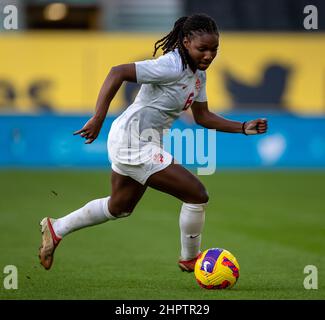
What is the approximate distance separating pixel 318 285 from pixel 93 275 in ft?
6.88

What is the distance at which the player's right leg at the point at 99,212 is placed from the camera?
330 inches

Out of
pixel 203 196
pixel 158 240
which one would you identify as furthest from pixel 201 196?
pixel 158 240

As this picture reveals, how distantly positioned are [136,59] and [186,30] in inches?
677

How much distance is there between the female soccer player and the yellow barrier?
52.4ft

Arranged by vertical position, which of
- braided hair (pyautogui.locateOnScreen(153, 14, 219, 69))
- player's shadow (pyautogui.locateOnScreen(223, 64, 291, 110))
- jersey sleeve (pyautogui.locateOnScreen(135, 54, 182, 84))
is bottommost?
player's shadow (pyautogui.locateOnScreen(223, 64, 291, 110))

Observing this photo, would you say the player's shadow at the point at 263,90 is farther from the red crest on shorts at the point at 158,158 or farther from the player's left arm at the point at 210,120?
the red crest on shorts at the point at 158,158

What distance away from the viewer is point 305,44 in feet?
83.8

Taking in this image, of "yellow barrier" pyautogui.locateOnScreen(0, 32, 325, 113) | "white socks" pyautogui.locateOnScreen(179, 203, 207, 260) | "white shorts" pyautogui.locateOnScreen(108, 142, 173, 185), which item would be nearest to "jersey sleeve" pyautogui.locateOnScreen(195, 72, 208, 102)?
"white shorts" pyautogui.locateOnScreen(108, 142, 173, 185)

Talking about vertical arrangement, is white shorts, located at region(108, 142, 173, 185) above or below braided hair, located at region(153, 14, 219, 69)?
below

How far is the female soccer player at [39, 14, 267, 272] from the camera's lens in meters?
7.89

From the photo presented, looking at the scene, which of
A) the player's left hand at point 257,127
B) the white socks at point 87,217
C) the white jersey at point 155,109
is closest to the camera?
the white jersey at point 155,109

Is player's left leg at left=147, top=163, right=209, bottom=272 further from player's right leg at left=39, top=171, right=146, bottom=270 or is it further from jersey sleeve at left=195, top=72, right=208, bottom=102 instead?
jersey sleeve at left=195, top=72, right=208, bottom=102

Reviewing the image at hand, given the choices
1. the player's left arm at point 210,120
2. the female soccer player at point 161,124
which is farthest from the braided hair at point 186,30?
the player's left arm at point 210,120
